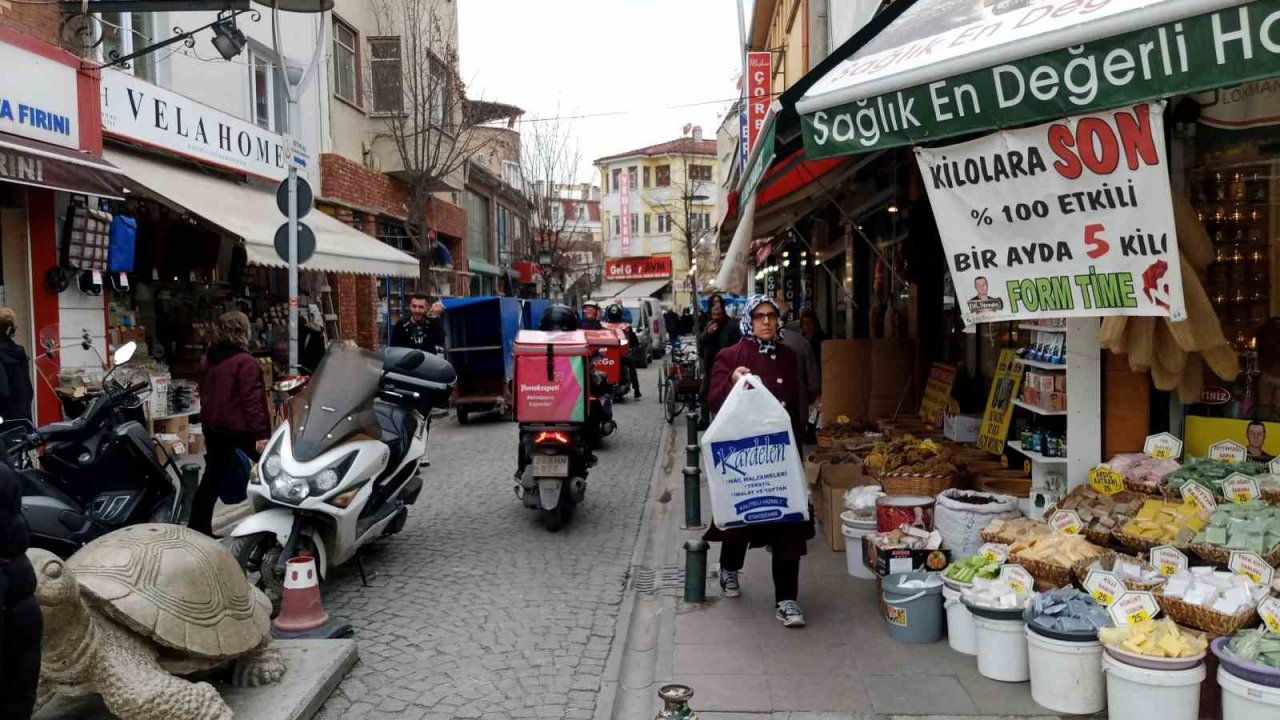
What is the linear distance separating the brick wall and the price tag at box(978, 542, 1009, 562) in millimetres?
9555

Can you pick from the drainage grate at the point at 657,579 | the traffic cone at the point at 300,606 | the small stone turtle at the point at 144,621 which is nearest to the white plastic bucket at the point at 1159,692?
the drainage grate at the point at 657,579

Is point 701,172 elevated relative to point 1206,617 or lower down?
elevated

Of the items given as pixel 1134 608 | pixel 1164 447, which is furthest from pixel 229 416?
pixel 1164 447

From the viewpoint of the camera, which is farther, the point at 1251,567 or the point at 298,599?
the point at 298,599

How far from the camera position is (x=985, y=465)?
6734 mm

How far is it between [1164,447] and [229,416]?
20.2 feet

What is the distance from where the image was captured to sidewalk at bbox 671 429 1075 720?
167 inches

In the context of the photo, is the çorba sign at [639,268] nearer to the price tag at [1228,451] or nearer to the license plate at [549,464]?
the license plate at [549,464]

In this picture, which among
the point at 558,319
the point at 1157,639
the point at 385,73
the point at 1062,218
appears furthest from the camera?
the point at 385,73

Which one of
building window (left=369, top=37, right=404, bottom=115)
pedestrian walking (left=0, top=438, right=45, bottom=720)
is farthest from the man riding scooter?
pedestrian walking (left=0, top=438, right=45, bottom=720)

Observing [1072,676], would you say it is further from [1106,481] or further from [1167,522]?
[1106,481]

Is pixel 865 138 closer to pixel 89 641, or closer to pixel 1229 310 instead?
pixel 1229 310

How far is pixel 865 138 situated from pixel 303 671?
4019mm

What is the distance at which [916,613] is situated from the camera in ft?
16.4
